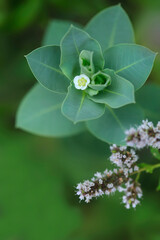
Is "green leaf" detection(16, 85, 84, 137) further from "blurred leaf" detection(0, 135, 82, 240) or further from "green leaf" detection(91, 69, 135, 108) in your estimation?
"blurred leaf" detection(0, 135, 82, 240)

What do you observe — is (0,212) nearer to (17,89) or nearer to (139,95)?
(17,89)

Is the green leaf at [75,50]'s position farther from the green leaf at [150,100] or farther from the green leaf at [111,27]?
the green leaf at [150,100]

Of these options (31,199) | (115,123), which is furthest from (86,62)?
(31,199)

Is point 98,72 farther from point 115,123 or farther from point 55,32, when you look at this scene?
point 55,32

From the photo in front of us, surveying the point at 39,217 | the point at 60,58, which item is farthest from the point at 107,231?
the point at 60,58

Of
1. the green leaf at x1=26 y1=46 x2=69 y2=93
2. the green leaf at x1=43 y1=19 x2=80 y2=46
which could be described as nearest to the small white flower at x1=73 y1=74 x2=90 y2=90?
the green leaf at x1=26 y1=46 x2=69 y2=93

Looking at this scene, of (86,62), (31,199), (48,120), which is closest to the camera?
(86,62)
